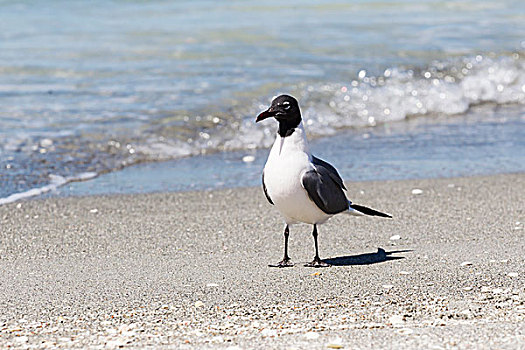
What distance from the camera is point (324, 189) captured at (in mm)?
4445

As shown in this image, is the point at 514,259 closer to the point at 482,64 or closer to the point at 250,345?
the point at 250,345

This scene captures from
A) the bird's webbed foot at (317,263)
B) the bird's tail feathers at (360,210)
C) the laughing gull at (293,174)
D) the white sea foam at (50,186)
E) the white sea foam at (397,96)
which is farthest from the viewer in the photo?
the white sea foam at (397,96)

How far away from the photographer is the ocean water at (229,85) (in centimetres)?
792

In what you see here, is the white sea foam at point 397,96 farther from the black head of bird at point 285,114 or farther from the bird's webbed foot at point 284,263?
the black head of bird at point 285,114

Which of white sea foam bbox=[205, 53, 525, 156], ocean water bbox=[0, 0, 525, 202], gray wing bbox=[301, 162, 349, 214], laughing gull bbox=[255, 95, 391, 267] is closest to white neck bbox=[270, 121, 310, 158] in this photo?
laughing gull bbox=[255, 95, 391, 267]

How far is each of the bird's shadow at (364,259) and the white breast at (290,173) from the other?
1.31 feet

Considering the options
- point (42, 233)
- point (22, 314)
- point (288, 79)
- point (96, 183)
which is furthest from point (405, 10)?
point (22, 314)

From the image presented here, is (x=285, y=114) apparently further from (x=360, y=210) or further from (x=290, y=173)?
(x=360, y=210)

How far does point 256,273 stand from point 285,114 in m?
0.86

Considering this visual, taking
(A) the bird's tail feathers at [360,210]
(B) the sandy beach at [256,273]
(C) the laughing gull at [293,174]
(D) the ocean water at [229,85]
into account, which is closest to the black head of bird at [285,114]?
(C) the laughing gull at [293,174]

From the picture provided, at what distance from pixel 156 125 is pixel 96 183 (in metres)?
1.97

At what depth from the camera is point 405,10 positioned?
701 inches

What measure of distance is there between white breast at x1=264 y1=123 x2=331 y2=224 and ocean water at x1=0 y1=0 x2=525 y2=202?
2509mm

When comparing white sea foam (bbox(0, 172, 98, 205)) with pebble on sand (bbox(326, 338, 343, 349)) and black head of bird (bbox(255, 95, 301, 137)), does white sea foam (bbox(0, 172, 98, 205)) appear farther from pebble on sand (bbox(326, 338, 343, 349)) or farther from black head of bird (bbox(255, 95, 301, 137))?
→ pebble on sand (bbox(326, 338, 343, 349))
